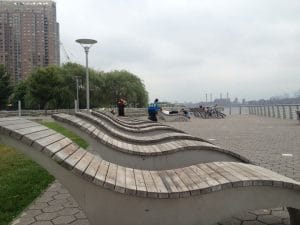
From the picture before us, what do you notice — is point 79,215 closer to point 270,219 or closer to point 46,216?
point 46,216

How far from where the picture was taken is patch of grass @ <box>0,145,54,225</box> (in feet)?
14.8

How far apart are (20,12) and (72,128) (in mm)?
87328

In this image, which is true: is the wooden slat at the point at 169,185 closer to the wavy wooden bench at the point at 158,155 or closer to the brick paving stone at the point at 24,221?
the wavy wooden bench at the point at 158,155

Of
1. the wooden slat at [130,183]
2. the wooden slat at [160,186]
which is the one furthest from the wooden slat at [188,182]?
the wooden slat at [130,183]

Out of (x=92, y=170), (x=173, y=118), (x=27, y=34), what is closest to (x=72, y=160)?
(x=92, y=170)

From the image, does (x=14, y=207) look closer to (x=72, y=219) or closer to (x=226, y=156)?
(x=72, y=219)

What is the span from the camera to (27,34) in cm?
8625

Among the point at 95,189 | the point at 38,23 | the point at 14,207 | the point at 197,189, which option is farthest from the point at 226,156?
the point at 38,23

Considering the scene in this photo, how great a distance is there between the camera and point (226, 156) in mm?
4938

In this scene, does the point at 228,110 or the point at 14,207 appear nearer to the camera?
the point at 14,207

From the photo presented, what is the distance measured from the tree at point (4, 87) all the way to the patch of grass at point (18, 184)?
54.4m

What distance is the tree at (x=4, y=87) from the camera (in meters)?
59.0

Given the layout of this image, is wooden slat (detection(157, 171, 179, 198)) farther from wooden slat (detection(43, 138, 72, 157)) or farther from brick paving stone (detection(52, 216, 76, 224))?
brick paving stone (detection(52, 216, 76, 224))

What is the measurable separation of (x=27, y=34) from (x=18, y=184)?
86.5 meters
